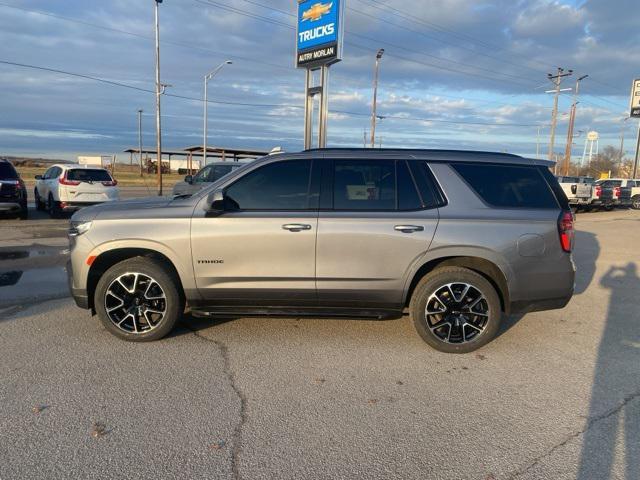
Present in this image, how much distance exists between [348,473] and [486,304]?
241 cm

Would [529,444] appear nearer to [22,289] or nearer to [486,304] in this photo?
[486,304]

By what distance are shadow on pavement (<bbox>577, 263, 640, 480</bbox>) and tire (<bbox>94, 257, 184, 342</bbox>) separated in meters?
3.54

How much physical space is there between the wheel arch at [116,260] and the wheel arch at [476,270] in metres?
2.26

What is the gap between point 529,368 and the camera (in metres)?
4.41

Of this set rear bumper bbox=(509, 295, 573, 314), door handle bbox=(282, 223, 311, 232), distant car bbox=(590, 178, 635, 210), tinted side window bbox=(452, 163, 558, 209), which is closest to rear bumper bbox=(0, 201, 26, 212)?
door handle bbox=(282, 223, 311, 232)

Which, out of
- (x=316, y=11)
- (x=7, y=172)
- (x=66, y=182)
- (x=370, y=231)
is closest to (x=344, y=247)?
(x=370, y=231)

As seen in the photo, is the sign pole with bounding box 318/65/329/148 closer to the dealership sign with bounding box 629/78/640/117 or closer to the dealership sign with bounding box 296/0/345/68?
the dealership sign with bounding box 296/0/345/68

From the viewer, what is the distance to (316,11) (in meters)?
17.5

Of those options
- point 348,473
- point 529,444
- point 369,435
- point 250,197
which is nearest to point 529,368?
point 529,444

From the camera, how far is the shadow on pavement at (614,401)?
9.82 feet

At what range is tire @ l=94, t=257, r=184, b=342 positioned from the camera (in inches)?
184

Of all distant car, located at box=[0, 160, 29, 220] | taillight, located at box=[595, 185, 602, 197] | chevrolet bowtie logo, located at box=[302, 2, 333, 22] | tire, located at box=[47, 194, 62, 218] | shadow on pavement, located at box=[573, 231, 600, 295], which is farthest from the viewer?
taillight, located at box=[595, 185, 602, 197]

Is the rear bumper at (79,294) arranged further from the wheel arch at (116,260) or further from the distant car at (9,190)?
the distant car at (9,190)

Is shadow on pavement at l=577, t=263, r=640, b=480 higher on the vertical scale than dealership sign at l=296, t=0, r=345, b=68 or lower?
lower
